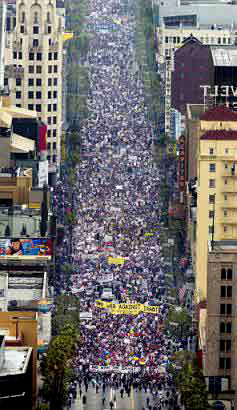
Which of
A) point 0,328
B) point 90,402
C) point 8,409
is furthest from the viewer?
point 90,402

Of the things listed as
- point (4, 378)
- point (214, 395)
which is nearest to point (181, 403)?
point (214, 395)

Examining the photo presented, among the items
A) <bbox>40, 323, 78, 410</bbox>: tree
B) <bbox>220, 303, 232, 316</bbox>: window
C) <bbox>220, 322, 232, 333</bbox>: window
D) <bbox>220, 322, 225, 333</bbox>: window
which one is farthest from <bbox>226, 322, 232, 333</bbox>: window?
<bbox>40, 323, 78, 410</bbox>: tree

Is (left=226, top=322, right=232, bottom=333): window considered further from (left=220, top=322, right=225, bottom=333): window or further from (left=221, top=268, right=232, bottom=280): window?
(left=221, top=268, right=232, bottom=280): window

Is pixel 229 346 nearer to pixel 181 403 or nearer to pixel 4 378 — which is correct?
pixel 181 403

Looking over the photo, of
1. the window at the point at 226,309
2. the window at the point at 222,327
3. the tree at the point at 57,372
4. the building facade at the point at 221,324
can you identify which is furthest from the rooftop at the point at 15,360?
the window at the point at 222,327

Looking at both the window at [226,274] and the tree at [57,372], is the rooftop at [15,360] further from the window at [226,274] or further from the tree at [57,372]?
the window at [226,274]
